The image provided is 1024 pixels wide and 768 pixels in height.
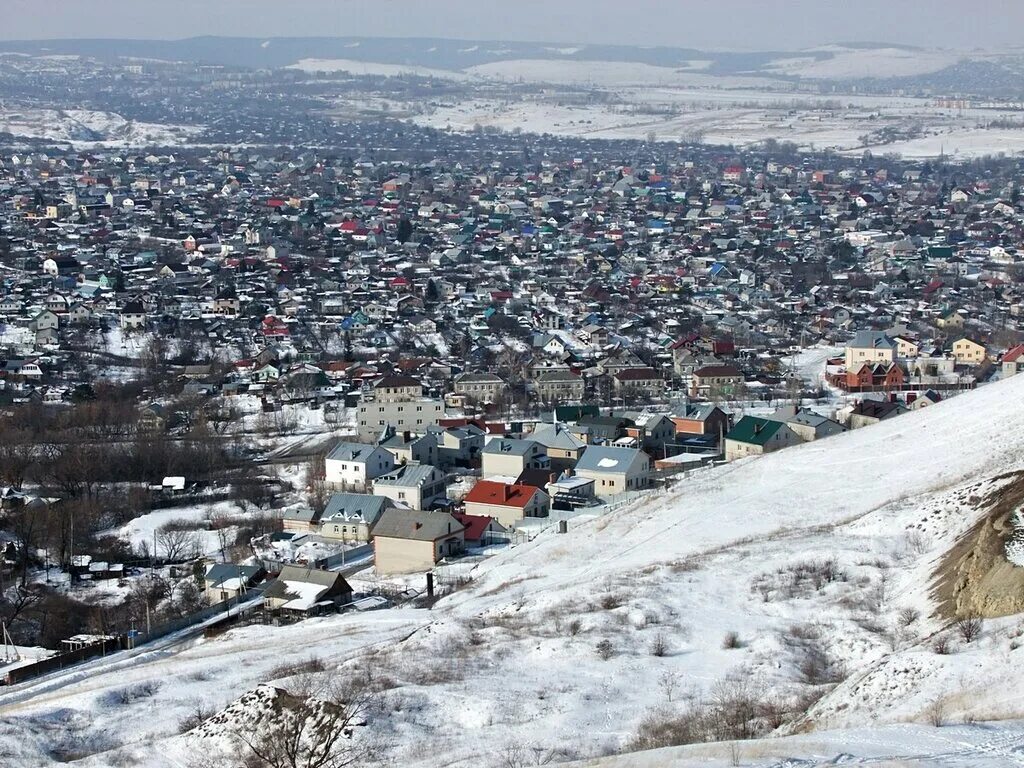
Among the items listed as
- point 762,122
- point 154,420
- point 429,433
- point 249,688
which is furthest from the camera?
point 762,122

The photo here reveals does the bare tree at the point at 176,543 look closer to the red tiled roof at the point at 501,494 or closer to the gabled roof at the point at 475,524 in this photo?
the gabled roof at the point at 475,524

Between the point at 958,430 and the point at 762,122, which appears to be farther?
the point at 762,122

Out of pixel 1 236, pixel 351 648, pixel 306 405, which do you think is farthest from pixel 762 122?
pixel 351 648

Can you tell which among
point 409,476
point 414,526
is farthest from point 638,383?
point 414,526

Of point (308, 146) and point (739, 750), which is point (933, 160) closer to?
point (308, 146)

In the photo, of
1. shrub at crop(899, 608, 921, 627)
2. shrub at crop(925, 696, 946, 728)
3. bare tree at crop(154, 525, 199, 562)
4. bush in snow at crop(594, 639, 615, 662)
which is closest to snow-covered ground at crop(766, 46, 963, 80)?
bare tree at crop(154, 525, 199, 562)
